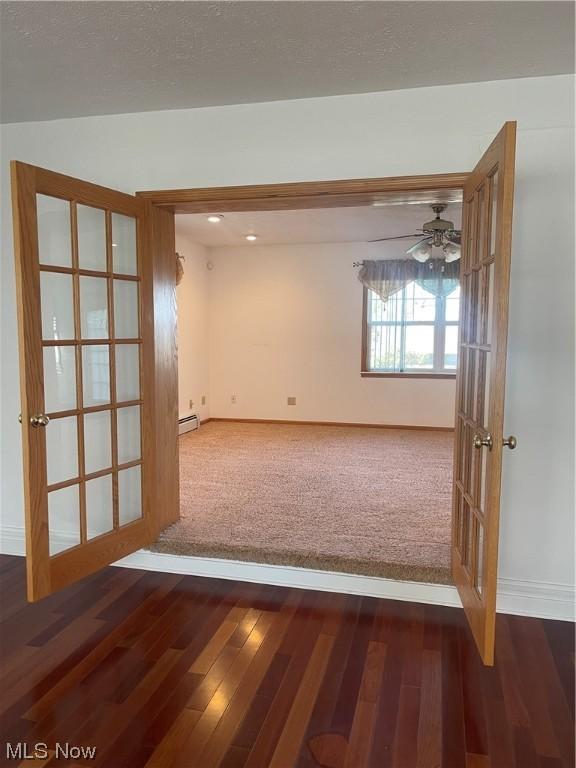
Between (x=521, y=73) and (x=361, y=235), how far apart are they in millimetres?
3927

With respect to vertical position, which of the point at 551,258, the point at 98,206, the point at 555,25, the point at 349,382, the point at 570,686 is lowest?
the point at 570,686

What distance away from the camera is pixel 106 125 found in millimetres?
2951

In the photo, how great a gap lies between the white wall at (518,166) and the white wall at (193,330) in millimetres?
3446

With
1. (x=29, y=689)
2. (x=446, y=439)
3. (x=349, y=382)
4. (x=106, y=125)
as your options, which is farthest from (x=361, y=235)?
(x=29, y=689)

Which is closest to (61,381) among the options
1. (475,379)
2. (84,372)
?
(84,372)

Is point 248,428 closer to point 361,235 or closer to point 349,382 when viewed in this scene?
point 349,382

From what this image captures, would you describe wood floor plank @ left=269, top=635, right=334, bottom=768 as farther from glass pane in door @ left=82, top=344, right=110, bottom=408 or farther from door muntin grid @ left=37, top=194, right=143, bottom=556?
glass pane in door @ left=82, top=344, right=110, bottom=408

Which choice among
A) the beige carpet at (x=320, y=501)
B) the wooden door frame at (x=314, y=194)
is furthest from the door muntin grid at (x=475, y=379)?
the beige carpet at (x=320, y=501)

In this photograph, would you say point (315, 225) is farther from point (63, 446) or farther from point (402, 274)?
point (63, 446)

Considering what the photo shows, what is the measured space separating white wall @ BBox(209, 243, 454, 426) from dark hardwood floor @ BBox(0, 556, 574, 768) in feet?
14.2

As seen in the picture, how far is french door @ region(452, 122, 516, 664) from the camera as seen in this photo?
1.85 m

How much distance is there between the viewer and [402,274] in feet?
21.6

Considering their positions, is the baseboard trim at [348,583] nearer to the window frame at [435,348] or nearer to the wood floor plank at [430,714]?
the wood floor plank at [430,714]

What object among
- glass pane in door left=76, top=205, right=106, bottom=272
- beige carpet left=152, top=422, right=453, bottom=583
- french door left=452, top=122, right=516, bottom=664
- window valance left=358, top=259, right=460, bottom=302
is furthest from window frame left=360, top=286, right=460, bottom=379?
glass pane in door left=76, top=205, right=106, bottom=272
